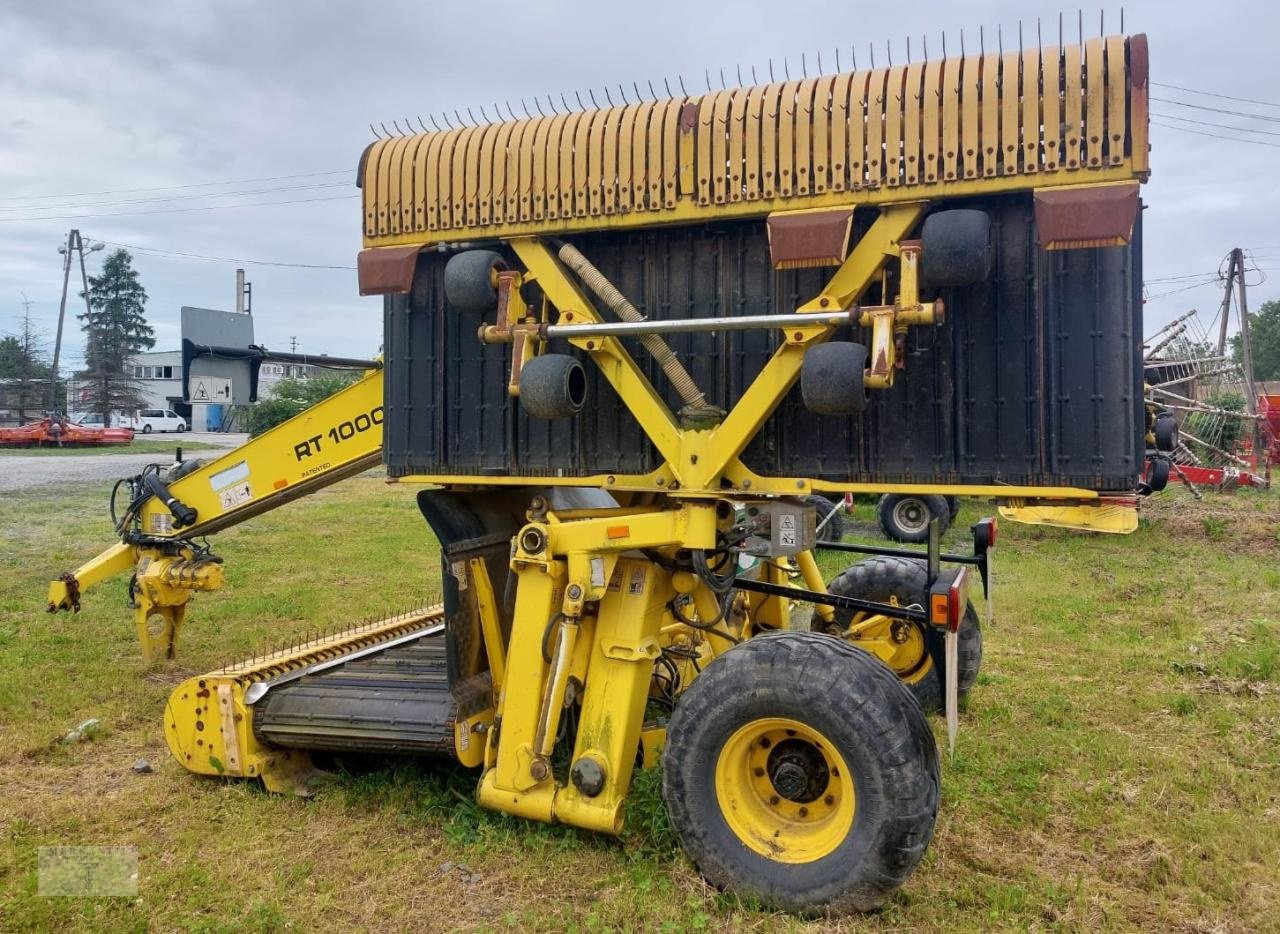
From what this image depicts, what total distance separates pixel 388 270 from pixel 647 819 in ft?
9.07

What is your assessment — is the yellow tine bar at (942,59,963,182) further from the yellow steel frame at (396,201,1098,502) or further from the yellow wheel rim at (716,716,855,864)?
the yellow wheel rim at (716,716,855,864)

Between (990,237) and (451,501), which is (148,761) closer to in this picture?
(451,501)

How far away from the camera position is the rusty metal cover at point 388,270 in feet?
14.9

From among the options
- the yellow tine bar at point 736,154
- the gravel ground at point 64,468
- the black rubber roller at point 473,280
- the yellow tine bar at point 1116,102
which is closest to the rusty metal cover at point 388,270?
the black rubber roller at point 473,280

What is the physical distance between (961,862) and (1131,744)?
206 cm

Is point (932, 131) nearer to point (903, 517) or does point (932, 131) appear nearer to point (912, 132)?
point (912, 132)

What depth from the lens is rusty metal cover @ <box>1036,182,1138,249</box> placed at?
3.37m

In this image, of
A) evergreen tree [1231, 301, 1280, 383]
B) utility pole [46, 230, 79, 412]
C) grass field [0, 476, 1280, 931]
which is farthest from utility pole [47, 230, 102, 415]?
evergreen tree [1231, 301, 1280, 383]

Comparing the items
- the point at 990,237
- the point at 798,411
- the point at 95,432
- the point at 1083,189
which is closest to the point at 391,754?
the point at 798,411

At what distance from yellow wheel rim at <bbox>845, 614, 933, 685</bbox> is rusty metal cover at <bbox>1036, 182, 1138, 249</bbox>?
9.73 feet

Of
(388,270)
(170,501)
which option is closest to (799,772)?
(388,270)

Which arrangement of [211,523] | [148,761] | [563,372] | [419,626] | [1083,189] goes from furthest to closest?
[419,626] < [211,523] < [148,761] < [563,372] < [1083,189]

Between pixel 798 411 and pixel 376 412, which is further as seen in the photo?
pixel 376 412

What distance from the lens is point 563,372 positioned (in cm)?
401
